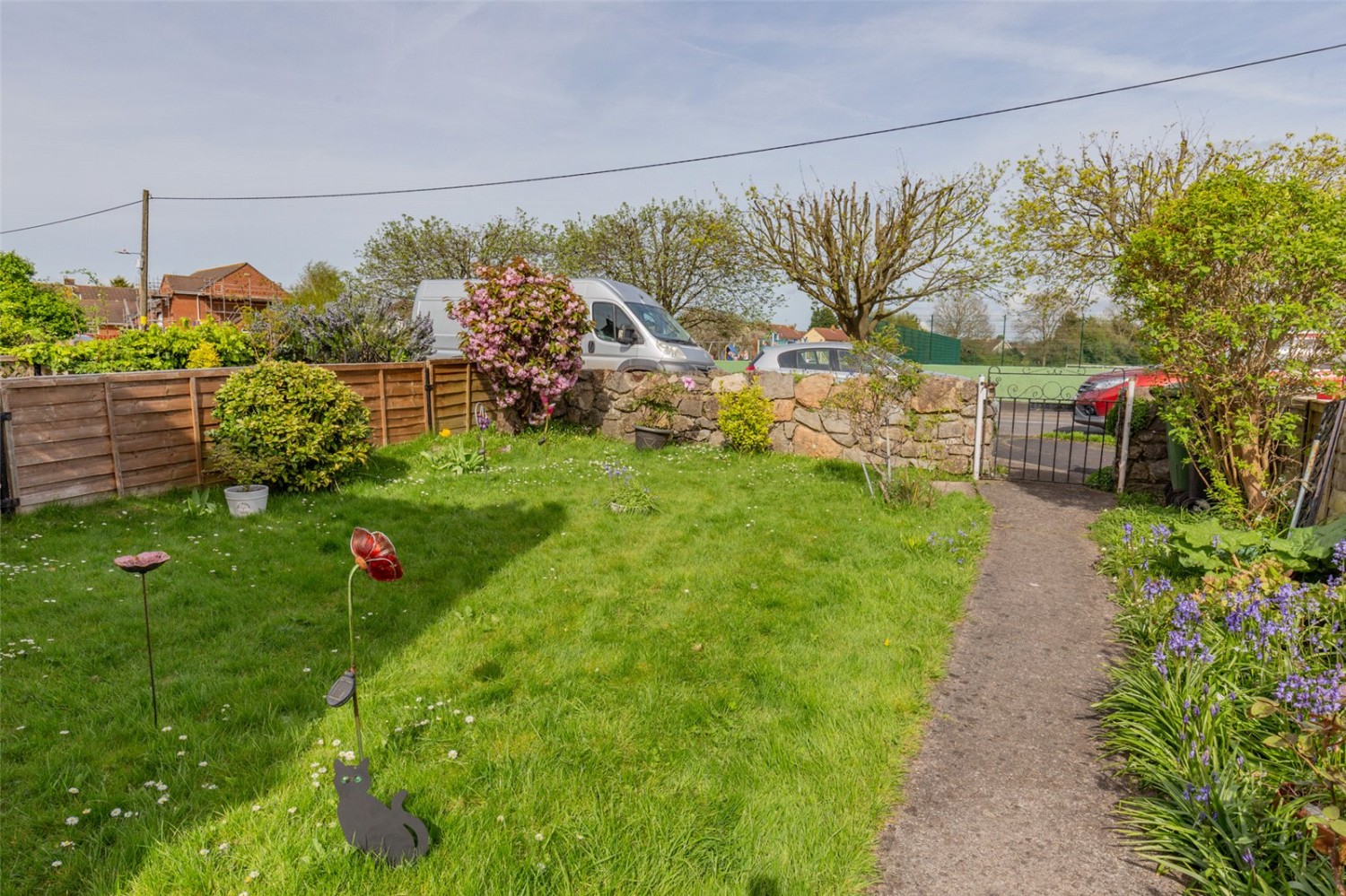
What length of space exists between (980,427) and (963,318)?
12053 mm

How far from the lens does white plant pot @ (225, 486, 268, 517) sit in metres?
7.51

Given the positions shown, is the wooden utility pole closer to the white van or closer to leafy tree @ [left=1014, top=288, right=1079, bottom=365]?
the white van

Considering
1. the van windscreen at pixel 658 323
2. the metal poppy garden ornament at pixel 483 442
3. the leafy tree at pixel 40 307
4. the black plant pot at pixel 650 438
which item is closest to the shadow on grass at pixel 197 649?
the metal poppy garden ornament at pixel 483 442

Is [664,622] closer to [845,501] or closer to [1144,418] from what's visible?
[845,501]

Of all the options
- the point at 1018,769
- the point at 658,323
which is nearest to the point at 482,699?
the point at 1018,769

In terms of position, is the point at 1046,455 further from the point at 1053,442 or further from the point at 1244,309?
the point at 1244,309

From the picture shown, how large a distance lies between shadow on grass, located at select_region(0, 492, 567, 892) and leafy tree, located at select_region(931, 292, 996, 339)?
1620 cm

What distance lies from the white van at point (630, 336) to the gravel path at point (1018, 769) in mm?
8287

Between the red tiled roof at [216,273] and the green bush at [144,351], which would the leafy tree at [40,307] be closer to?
the green bush at [144,351]

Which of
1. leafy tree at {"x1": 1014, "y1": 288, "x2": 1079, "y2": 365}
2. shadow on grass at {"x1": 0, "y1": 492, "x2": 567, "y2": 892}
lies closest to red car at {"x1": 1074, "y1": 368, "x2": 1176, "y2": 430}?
leafy tree at {"x1": 1014, "y1": 288, "x2": 1079, "y2": 365}

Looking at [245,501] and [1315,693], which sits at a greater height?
[1315,693]

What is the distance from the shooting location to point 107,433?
7.55 m

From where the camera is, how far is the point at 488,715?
11.7 ft

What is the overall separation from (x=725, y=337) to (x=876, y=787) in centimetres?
2975
